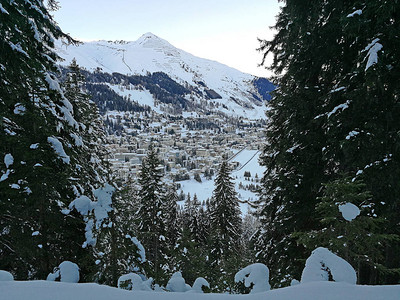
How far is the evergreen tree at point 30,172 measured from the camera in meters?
4.23

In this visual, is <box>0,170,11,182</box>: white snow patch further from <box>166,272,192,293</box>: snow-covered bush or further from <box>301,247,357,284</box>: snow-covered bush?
<box>301,247,357,284</box>: snow-covered bush

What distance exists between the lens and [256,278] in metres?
2.75

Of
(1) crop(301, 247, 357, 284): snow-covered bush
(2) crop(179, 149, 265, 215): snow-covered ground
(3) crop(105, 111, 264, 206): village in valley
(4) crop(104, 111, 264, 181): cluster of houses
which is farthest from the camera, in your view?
(4) crop(104, 111, 264, 181): cluster of houses

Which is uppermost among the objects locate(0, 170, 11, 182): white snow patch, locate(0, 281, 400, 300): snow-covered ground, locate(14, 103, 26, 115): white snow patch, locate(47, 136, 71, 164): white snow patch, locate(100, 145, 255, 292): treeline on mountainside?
locate(14, 103, 26, 115): white snow patch

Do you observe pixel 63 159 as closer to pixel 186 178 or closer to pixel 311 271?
pixel 311 271

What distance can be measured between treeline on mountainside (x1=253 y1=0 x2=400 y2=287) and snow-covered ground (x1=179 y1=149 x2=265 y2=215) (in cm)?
6094

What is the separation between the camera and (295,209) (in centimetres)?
686

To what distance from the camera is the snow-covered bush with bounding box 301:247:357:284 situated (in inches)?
99.1

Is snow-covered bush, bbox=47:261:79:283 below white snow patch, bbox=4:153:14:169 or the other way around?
below

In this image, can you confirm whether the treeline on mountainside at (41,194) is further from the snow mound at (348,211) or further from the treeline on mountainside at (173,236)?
the snow mound at (348,211)

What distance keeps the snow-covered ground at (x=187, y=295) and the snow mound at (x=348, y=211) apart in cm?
87

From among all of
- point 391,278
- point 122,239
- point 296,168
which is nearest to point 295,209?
point 296,168

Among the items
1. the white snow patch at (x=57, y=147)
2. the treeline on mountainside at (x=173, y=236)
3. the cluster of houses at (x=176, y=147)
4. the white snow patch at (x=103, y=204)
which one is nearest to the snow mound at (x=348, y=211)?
the treeline on mountainside at (x=173, y=236)

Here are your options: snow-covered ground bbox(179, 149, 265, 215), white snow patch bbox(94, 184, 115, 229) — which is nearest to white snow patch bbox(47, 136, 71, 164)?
white snow patch bbox(94, 184, 115, 229)
